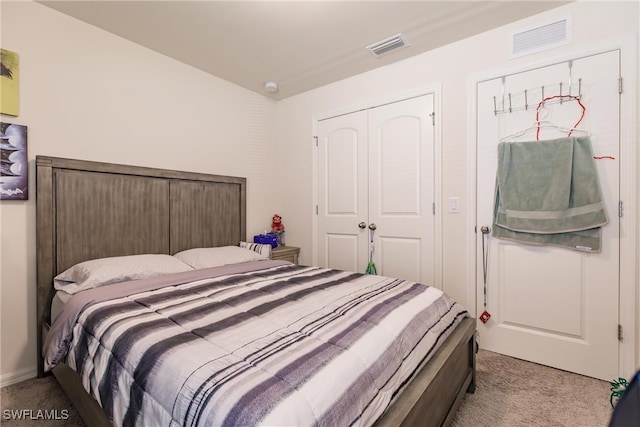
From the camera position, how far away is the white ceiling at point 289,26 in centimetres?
205

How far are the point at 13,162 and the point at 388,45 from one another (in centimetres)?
289

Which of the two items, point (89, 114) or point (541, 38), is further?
point (89, 114)

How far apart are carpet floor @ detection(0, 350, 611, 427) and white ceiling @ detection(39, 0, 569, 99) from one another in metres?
2.56

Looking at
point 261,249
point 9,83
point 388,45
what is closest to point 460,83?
point 388,45

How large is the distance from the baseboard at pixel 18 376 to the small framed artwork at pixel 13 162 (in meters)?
1.16

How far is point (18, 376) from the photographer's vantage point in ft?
6.35

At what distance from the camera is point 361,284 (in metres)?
1.82

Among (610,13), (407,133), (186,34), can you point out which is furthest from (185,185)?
(610,13)

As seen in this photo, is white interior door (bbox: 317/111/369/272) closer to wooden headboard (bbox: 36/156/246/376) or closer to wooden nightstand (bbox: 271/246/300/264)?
wooden nightstand (bbox: 271/246/300/264)

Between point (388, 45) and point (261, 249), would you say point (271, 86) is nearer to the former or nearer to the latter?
point (388, 45)

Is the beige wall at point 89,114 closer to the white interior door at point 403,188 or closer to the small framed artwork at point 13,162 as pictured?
the small framed artwork at point 13,162

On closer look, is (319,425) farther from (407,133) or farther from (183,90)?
(183,90)

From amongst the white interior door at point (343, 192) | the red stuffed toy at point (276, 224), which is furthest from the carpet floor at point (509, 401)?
the red stuffed toy at point (276, 224)

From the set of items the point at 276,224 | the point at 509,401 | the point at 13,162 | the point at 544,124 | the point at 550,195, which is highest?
the point at 544,124
